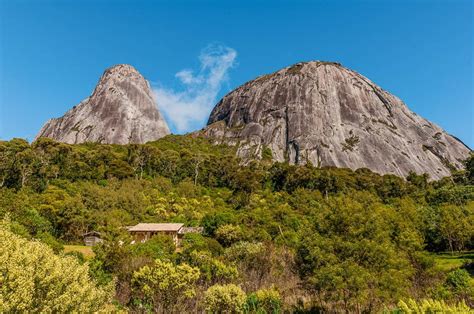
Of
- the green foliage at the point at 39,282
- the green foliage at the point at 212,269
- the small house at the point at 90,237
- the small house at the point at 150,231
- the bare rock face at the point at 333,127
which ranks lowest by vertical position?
the green foliage at the point at 212,269

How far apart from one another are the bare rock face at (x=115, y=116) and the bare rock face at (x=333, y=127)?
25842mm

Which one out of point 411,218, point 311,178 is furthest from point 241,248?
point 311,178

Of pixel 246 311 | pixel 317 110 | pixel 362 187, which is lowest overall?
pixel 246 311

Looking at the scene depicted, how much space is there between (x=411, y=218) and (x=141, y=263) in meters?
41.2

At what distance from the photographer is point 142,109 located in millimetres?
151250

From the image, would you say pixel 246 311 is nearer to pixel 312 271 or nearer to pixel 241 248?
pixel 312 271

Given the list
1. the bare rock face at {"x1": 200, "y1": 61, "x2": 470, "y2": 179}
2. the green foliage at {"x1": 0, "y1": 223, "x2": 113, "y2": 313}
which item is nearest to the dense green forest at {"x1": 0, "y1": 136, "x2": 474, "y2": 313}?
the green foliage at {"x1": 0, "y1": 223, "x2": 113, "y2": 313}

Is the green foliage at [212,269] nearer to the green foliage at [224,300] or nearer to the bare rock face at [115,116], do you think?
the green foliage at [224,300]

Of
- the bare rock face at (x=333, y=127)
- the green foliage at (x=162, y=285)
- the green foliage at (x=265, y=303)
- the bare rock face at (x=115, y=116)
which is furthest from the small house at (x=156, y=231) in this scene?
the bare rock face at (x=115, y=116)

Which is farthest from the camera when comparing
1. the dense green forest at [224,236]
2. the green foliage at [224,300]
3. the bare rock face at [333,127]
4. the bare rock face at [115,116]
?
the bare rock face at [115,116]

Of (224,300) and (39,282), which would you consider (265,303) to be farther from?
(39,282)

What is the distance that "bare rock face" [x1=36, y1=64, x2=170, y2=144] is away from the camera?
449ft

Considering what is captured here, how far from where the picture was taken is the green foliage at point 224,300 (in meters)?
30.0

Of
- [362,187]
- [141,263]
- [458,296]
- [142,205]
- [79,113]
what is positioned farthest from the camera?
[79,113]
